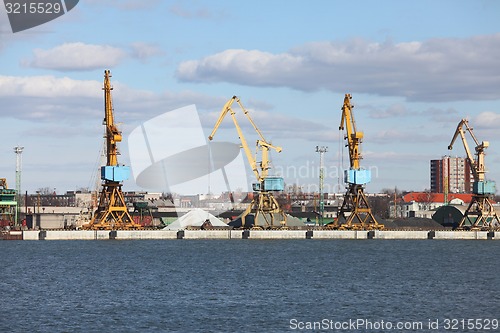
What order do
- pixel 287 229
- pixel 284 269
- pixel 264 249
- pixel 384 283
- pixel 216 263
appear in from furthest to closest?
1. pixel 287 229
2. pixel 264 249
3. pixel 216 263
4. pixel 284 269
5. pixel 384 283

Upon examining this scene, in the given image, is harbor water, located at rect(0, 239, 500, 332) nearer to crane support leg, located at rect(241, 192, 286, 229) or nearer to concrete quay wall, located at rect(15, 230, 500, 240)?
concrete quay wall, located at rect(15, 230, 500, 240)

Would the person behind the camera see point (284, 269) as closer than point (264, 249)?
Yes

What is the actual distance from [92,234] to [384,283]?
79.6 metres

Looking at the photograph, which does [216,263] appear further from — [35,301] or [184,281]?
[35,301]

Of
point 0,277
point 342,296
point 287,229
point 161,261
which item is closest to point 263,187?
point 287,229

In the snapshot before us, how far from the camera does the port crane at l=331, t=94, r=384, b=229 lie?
148125mm

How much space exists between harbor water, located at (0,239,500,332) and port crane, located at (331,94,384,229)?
43148 mm

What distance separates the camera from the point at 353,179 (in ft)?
486

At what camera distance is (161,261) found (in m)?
92.2

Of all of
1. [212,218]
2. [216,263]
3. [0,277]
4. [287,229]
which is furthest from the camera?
[212,218]

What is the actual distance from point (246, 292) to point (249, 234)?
275ft

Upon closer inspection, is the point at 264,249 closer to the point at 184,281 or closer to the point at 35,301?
the point at 184,281

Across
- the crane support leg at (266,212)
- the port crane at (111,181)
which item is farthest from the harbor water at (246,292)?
the crane support leg at (266,212)

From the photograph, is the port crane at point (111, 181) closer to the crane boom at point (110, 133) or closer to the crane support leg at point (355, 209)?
the crane boom at point (110, 133)
